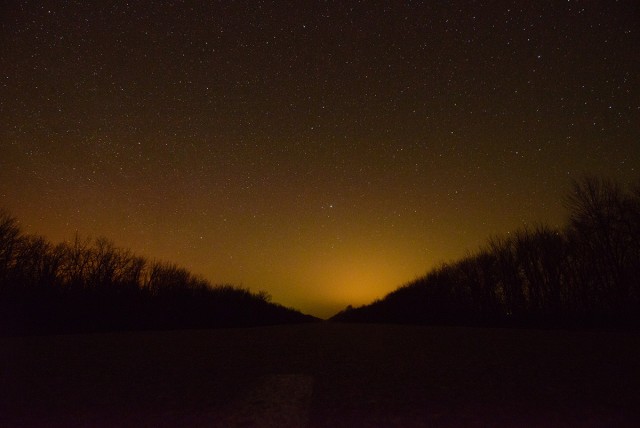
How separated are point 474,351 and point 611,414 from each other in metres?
3.64

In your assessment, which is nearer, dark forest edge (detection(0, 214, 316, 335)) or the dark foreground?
the dark foreground

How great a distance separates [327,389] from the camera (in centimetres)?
359

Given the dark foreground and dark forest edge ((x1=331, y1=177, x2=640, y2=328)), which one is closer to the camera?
the dark foreground

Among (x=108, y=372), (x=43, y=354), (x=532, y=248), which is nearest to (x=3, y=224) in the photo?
(x=43, y=354)

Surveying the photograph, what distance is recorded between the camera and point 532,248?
38.5 meters

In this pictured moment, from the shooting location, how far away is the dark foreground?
267 centimetres

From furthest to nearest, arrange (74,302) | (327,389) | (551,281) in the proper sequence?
1. (551,281)
2. (74,302)
3. (327,389)

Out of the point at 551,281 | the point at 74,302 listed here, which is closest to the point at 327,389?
the point at 74,302

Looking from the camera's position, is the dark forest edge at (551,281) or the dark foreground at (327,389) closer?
the dark foreground at (327,389)

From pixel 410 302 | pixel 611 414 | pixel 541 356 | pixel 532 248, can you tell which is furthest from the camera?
pixel 410 302

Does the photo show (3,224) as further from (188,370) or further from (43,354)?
(188,370)

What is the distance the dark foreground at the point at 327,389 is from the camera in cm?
267

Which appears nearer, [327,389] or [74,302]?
[327,389]

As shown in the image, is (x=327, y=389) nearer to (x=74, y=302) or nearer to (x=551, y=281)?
(x=74, y=302)
